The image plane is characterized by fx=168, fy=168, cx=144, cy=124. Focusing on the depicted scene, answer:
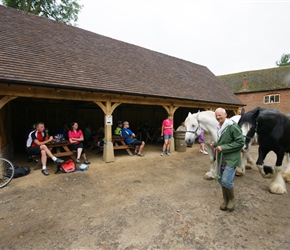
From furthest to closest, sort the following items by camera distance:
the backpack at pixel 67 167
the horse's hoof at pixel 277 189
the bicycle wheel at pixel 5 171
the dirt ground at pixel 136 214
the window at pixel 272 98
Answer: the window at pixel 272 98 < the backpack at pixel 67 167 < the bicycle wheel at pixel 5 171 < the horse's hoof at pixel 277 189 < the dirt ground at pixel 136 214

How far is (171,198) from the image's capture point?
363 centimetres

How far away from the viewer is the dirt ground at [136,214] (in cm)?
236

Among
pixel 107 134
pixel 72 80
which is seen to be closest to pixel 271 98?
pixel 107 134

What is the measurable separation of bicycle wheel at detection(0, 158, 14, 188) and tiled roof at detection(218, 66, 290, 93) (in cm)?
2691

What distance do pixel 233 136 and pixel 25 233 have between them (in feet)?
11.7

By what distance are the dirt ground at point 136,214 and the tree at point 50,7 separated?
18.3 metres

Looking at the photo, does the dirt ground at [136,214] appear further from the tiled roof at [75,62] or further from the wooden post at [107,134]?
the tiled roof at [75,62]

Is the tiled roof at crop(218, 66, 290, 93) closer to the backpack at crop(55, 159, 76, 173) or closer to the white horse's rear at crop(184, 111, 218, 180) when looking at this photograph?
the white horse's rear at crop(184, 111, 218, 180)

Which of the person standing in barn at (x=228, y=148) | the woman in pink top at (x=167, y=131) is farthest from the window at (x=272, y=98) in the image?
the person standing in barn at (x=228, y=148)

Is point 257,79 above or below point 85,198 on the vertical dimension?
above

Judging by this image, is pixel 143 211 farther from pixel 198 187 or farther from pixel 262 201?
pixel 262 201

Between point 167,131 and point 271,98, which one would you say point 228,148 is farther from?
point 271,98

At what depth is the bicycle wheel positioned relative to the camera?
4.19 m

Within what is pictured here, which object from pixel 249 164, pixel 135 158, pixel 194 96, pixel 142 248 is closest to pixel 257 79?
pixel 194 96
